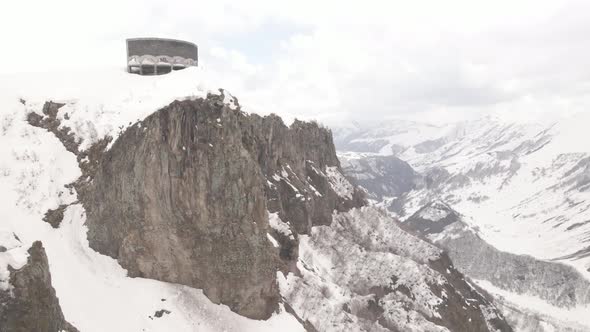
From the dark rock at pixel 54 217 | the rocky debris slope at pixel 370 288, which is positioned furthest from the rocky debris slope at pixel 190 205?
the rocky debris slope at pixel 370 288

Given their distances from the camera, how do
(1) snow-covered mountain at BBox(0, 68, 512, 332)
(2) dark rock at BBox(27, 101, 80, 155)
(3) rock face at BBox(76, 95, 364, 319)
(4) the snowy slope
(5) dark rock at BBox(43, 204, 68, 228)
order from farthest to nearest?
(2) dark rock at BBox(27, 101, 80, 155) → (5) dark rock at BBox(43, 204, 68, 228) → (3) rock face at BBox(76, 95, 364, 319) → (1) snow-covered mountain at BBox(0, 68, 512, 332) → (4) the snowy slope

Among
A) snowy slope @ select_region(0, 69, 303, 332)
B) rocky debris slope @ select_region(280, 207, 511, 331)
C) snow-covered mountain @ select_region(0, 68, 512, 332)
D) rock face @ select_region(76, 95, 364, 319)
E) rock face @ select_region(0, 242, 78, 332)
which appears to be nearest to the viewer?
rock face @ select_region(0, 242, 78, 332)

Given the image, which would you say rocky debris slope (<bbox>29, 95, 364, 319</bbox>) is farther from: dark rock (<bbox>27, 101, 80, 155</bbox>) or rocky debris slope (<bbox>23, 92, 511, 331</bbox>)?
dark rock (<bbox>27, 101, 80, 155</bbox>)

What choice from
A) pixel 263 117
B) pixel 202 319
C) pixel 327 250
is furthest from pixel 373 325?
pixel 263 117

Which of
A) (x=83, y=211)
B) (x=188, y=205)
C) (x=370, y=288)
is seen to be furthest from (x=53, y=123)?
(x=370, y=288)

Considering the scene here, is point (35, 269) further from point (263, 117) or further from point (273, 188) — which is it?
point (263, 117)

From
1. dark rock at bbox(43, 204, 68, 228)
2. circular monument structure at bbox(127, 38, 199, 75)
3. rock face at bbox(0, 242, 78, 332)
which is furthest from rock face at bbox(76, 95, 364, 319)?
circular monument structure at bbox(127, 38, 199, 75)
